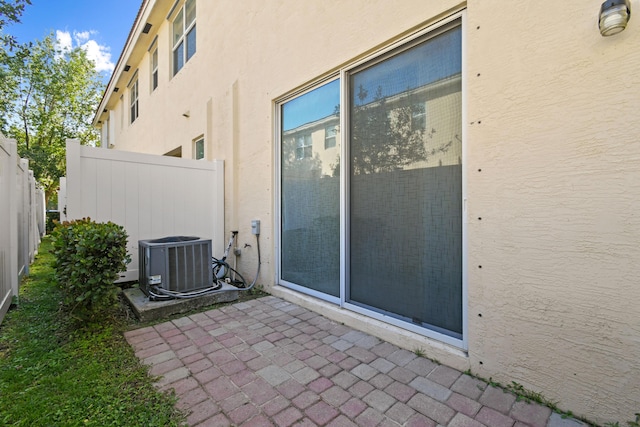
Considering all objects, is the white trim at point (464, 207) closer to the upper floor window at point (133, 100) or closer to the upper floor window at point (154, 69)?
the upper floor window at point (154, 69)

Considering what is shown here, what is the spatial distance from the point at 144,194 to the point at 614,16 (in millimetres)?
5010

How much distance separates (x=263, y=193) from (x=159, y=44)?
6.99 metres

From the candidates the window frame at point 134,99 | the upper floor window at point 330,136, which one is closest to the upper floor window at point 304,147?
the upper floor window at point 330,136

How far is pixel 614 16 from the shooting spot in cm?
150

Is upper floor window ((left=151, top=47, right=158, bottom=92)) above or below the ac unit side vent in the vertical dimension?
above

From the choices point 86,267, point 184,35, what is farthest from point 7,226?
point 184,35

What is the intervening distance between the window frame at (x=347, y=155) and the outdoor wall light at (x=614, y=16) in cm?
76

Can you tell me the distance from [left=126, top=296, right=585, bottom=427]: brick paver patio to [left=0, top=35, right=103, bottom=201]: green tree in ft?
47.6

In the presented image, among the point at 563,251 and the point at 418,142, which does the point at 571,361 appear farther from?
the point at 418,142

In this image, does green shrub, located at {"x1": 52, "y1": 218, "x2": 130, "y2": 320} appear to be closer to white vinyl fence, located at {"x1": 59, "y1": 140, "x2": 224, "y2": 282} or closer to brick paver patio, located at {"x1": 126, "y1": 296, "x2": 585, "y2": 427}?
brick paver patio, located at {"x1": 126, "y1": 296, "x2": 585, "y2": 427}

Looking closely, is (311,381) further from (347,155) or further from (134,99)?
(134,99)

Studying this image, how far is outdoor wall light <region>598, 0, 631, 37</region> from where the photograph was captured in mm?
1489

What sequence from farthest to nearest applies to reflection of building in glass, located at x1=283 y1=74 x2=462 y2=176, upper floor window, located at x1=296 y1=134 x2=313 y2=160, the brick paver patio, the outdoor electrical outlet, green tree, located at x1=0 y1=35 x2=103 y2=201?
1. green tree, located at x1=0 y1=35 x2=103 y2=201
2. the outdoor electrical outlet
3. upper floor window, located at x1=296 y1=134 x2=313 y2=160
4. reflection of building in glass, located at x1=283 y1=74 x2=462 y2=176
5. the brick paver patio

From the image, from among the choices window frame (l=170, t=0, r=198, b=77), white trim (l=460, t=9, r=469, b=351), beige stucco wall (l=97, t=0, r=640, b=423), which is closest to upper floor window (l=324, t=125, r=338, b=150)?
beige stucco wall (l=97, t=0, r=640, b=423)
